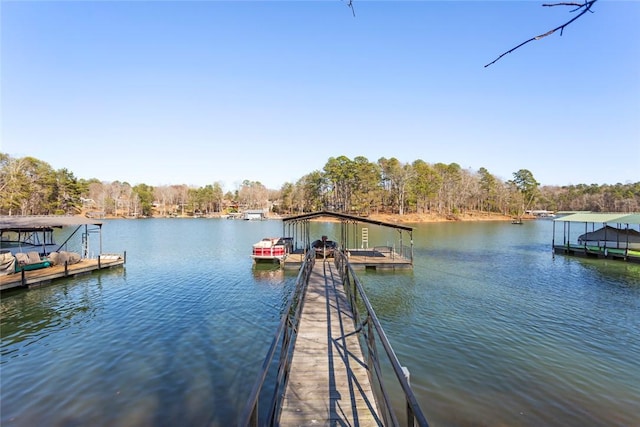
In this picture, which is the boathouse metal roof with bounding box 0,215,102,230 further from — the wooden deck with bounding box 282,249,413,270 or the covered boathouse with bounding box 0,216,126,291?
the wooden deck with bounding box 282,249,413,270

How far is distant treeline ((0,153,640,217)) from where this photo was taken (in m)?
64.4

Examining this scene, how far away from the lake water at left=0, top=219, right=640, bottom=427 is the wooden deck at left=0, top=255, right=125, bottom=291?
607mm

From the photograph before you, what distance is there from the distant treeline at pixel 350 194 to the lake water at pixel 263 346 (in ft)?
177

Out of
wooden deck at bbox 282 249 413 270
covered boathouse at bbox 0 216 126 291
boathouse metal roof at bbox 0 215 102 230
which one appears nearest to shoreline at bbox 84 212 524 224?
wooden deck at bbox 282 249 413 270

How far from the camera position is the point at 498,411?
7.48m

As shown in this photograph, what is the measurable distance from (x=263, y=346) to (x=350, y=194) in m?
74.7

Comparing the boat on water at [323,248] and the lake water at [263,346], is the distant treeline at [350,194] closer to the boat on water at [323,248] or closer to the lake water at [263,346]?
the lake water at [263,346]

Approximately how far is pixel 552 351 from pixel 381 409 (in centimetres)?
863

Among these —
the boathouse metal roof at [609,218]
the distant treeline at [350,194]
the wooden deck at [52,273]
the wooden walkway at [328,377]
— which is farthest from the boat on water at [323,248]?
the distant treeline at [350,194]

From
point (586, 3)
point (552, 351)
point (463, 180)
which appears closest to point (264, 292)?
point (552, 351)

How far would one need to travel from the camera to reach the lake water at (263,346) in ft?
24.9

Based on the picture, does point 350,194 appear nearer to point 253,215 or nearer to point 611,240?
point 253,215

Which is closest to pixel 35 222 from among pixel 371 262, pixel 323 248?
pixel 323 248

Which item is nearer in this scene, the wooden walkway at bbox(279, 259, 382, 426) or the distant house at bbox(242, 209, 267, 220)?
the wooden walkway at bbox(279, 259, 382, 426)
